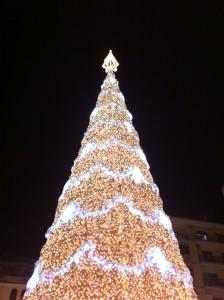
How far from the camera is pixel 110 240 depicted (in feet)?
22.4

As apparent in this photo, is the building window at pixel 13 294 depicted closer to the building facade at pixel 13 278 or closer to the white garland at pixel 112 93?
the building facade at pixel 13 278

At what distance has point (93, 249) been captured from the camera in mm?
6672

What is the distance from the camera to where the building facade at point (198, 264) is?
1898 cm

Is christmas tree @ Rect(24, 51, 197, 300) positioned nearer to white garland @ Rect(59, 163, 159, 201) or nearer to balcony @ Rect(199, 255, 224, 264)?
white garland @ Rect(59, 163, 159, 201)

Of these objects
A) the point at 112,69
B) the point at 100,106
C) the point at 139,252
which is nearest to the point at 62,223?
the point at 139,252

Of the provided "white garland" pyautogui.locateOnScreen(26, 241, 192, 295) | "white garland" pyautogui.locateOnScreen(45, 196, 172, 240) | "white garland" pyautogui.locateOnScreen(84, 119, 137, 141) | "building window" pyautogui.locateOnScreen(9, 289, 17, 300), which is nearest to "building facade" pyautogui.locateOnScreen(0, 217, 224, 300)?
"building window" pyautogui.locateOnScreen(9, 289, 17, 300)

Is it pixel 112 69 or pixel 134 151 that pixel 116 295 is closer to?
pixel 134 151

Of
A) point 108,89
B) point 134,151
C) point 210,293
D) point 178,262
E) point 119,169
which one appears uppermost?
point 108,89

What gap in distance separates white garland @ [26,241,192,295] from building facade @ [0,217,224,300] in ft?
44.7

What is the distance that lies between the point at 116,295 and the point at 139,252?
3.44 feet


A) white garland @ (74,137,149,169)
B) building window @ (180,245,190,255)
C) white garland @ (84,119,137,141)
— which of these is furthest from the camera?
building window @ (180,245,190,255)

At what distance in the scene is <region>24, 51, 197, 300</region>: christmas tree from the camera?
6.27m

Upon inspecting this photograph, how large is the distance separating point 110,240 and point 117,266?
1.92ft

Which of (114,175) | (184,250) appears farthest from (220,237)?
(114,175)
